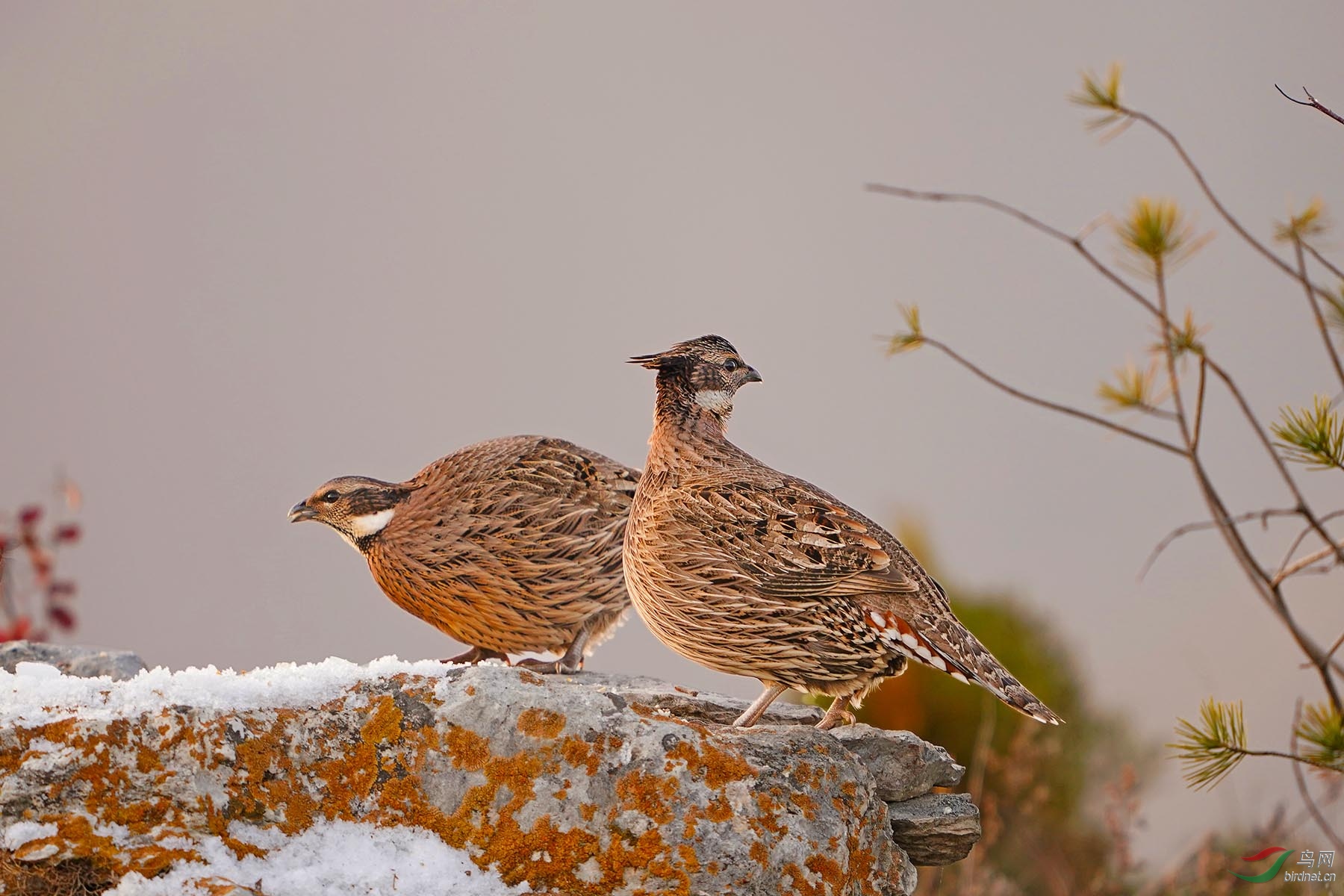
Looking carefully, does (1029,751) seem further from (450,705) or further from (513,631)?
(450,705)

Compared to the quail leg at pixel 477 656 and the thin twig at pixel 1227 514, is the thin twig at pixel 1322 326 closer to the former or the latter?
the thin twig at pixel 1227 514

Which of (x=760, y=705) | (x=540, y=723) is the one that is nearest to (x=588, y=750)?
(x=540, y=723)

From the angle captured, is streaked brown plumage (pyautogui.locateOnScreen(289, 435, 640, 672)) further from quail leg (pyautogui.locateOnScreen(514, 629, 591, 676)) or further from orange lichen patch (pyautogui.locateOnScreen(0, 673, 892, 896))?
orange lichen patch (pyautogui.locateOnScreen(0, 673, 892, 896))

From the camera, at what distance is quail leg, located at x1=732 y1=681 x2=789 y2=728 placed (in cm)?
529

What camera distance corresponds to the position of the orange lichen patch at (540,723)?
15.2 feet

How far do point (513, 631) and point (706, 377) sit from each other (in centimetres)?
162

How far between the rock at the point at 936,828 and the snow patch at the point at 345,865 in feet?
5.35

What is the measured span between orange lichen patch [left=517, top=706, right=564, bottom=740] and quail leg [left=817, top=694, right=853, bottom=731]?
1.32 m

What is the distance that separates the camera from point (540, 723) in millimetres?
4660

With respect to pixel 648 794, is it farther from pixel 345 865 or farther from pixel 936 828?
pixel 936 828

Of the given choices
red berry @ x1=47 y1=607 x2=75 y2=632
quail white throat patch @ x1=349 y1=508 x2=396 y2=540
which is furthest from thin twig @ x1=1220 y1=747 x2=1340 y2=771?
red berry @ x1=47 y1=607 x2=75 y2=632

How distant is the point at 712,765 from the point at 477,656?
99.5 inches

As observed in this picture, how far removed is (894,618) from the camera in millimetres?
5105

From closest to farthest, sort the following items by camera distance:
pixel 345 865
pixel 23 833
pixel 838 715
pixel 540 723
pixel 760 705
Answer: pixel 23 833, pixel 345 865, pixel 540 723, pixel 760 705, pixel 838 715
